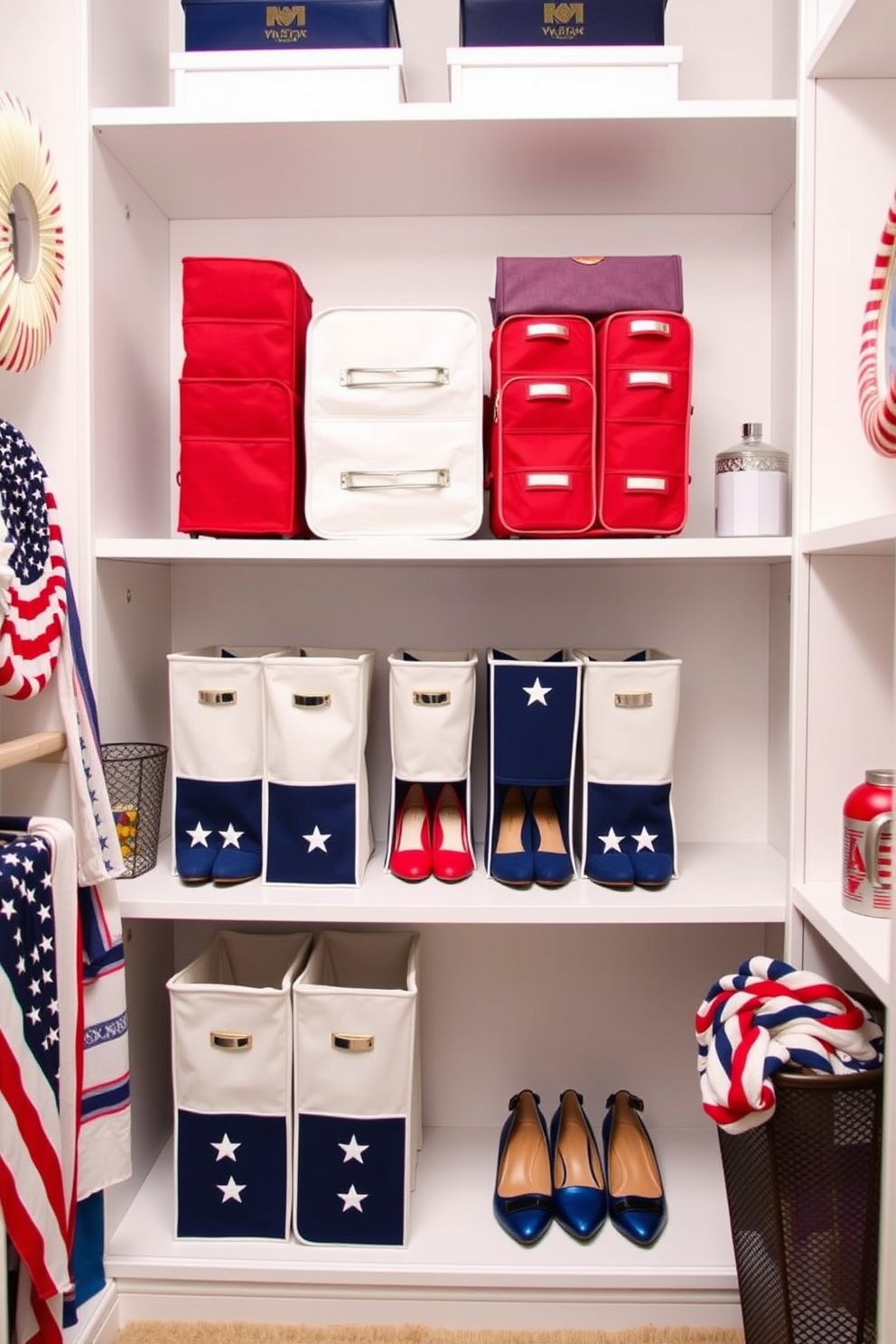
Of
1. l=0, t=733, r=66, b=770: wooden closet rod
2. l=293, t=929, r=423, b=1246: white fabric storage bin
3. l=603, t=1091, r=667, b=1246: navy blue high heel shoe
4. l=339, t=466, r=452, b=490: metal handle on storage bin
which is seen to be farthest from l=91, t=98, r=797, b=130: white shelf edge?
l=603, t=1091, r=667, b=1246: navy blue high heel shoe

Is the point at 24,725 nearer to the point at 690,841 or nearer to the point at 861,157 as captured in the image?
the point at 690,841

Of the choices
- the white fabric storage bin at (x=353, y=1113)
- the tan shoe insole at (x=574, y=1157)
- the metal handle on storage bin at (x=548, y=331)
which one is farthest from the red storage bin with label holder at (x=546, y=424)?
the tan shoe insole at (x=574, y=1157)

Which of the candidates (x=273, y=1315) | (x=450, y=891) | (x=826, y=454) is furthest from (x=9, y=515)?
(x=273, y=1315)

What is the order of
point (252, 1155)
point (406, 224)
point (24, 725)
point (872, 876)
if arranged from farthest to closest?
point (406, 224) < point (252, 1155) < point (24, 725) < point (872, 876)

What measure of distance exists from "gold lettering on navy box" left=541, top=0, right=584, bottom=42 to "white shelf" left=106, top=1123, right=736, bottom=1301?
1.81 metres

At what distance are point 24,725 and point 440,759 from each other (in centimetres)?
60

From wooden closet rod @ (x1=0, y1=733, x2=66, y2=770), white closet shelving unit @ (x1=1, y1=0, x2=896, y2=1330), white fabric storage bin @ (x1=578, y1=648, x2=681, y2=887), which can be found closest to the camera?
wooden closet rod @ (x1=0, y1=733, x2=66, y2=770)

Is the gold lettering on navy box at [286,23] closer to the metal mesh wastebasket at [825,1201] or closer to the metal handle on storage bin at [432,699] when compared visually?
the metal handle on storage bin at [432,699]

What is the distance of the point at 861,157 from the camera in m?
1.32

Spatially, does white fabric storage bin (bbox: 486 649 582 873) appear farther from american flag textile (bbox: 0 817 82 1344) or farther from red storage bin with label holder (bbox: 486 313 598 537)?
american flag textile (bbox: 0 817 82 1344)

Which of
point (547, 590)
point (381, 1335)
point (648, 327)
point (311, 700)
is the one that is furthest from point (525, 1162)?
point (648, 327)

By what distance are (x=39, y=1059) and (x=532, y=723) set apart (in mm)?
792

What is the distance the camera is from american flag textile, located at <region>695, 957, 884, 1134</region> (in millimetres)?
1070

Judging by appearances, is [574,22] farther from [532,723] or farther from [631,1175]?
[631,1175]
